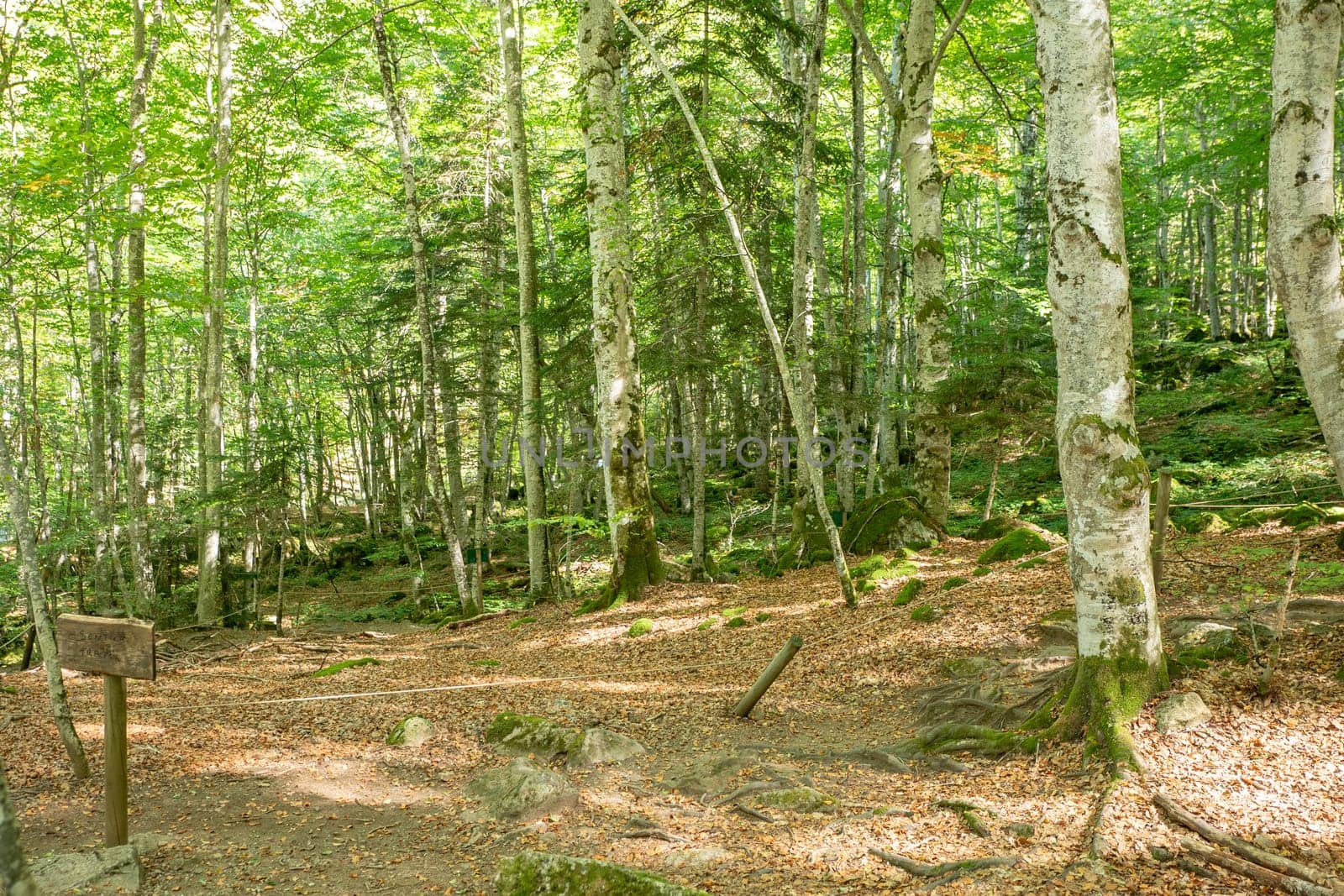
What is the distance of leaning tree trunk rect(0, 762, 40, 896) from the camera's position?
1717 millimetres

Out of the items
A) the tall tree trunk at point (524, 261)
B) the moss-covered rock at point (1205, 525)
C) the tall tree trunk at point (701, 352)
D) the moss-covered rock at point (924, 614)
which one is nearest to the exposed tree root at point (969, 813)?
the moss-covered rock at point (924, 614)

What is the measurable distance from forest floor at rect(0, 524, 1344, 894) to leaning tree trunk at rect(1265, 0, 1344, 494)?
1511mm

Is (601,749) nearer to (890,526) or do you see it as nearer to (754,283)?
(754,283)

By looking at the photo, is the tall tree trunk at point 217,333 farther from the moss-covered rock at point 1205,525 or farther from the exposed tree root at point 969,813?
the moss-covered rock at point 1205,525

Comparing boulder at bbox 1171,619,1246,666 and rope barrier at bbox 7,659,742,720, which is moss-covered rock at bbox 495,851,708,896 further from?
rope barrier at bbox 7,659,742,720

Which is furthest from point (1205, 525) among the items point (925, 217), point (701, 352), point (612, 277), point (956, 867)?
point (612, 277)

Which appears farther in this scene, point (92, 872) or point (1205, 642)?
point (1205, 642)

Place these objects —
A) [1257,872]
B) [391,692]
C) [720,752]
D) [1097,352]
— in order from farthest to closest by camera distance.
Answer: [391,692] → [720,752] → [1097,352] → [1257,872]

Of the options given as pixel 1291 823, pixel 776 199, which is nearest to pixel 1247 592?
pixel 1291 823

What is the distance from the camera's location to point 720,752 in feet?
18.7

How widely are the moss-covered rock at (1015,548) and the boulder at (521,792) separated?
6.78 metres

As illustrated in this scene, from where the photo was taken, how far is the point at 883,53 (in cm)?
2261

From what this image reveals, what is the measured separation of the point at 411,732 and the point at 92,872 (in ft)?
8.44

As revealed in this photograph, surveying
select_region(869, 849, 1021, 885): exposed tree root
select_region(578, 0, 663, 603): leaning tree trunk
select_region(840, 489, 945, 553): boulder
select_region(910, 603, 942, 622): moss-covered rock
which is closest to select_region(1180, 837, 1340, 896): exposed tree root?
select_region(869, 849, 1021, 885): exposed tree root
